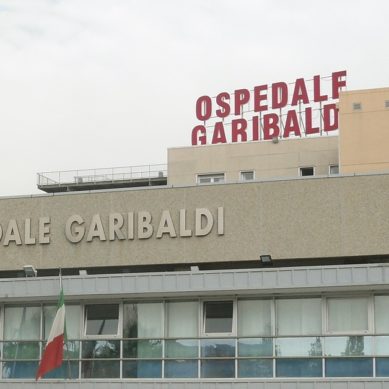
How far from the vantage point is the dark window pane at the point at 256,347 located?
25111mm

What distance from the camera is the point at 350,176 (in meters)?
28.9

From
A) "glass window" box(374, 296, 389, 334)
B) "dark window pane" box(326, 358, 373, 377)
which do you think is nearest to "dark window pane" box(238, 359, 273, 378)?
"dark window pane" box(326, 358, 373, 377)

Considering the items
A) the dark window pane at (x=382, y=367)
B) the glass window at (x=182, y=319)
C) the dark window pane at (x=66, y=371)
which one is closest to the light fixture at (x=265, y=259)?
the glass window at (x=182, y=319)

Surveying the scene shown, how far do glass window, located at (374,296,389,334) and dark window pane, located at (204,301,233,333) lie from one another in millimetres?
3475

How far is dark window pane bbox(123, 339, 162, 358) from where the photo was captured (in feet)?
85.0

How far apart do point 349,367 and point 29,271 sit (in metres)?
10.0

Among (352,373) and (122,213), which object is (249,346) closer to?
(352,373)

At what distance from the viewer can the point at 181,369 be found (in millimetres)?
25578

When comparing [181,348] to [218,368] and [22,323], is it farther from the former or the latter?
[22,323]

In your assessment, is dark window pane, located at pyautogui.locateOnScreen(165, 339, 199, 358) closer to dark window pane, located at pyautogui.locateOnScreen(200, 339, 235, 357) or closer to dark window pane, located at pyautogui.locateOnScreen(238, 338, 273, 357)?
dark window pane, located at pyautogui.locateOnScreen(200, 339, 235, 357)

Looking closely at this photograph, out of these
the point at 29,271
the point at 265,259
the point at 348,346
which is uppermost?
the point at 265,259

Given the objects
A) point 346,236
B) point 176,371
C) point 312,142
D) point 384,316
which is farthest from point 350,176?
point 312,142

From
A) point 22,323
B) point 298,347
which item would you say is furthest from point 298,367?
point 22,323

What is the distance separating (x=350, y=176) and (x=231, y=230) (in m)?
3.55
